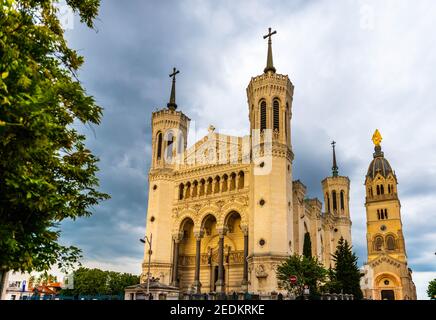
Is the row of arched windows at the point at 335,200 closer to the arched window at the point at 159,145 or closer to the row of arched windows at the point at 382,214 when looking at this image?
the row of arched windows at the point at 382,214

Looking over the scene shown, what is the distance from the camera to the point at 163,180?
48188mm

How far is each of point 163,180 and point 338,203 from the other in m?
33.2

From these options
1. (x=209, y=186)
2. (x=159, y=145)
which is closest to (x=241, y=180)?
(x=209, y=186)

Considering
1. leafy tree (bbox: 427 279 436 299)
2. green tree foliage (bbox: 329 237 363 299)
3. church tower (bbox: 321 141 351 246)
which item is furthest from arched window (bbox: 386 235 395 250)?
green tree foliage (bbox: 329 237 363 299)

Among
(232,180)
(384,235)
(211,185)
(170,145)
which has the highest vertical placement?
(170,145)

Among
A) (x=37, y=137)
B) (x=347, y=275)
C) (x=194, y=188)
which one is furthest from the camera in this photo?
(x=194, y=188)

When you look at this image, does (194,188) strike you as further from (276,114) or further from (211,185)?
(276,114)

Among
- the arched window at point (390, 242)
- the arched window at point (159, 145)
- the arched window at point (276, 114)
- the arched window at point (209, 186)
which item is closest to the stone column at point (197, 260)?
the arched window at point (209, 186)

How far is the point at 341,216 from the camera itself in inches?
2606

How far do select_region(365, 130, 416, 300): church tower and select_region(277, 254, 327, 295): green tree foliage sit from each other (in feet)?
145

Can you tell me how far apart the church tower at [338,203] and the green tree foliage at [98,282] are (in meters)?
35.1

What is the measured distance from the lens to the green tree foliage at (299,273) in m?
34.7
